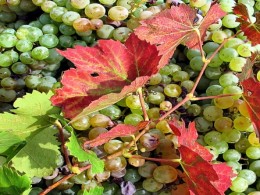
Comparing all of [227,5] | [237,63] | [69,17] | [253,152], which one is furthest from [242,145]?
[69,17]

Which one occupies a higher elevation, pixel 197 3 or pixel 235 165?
pixel 197 3

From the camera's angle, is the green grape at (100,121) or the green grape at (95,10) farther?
the green grape at (95,10)

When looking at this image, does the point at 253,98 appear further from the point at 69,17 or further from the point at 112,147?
the point at 69,17

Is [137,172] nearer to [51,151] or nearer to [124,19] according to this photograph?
[51,151]

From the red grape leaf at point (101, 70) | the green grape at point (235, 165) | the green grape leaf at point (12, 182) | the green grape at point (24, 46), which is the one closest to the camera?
the green grape leaf at point (12, 182)

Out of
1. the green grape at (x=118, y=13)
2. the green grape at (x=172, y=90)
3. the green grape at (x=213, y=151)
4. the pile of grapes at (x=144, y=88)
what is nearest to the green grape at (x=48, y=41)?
the pile of grapes at (x=144, y=88)

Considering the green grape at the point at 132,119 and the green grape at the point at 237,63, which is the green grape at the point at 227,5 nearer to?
the green grape at the point at 237,63

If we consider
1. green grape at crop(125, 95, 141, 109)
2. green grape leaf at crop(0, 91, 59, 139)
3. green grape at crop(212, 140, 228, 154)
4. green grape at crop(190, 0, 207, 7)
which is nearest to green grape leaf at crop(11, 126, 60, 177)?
green grape leaf at crop(0, 91, 59, 139)
